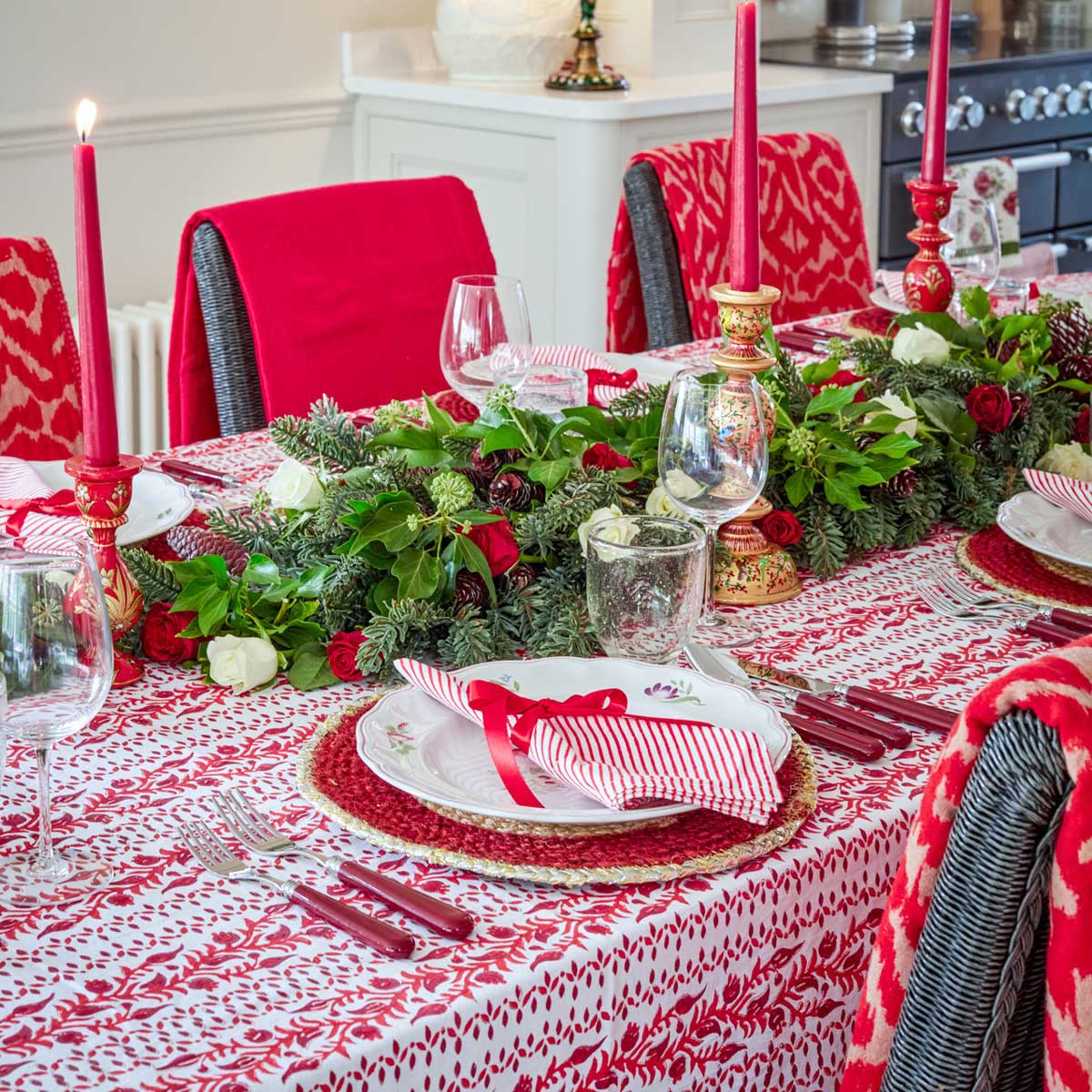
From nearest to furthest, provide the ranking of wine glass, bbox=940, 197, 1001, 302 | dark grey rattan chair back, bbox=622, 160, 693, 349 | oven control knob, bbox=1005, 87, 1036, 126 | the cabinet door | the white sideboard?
wine glass, bbox=940, 197, 1001, 302, dark grey rattan chair back, bbox=622, 160, 693, 349, the white sideboard, the cabinet door, oven control knob, bbox=1005, 87, 1036, 126

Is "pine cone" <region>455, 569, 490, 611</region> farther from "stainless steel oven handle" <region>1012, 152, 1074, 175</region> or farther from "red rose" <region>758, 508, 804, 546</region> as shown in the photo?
"stainless steel oven handle" <region>1012, 152, 1074, 175</region>

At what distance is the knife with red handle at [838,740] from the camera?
935mm

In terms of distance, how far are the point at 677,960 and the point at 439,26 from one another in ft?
9.08

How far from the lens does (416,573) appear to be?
107cm

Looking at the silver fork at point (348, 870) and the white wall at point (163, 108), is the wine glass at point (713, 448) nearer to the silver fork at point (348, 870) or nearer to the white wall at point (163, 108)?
the silver fork at point (348, 870)

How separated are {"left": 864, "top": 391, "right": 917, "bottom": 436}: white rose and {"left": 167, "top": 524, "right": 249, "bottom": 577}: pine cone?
53cm

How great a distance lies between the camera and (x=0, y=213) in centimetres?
283

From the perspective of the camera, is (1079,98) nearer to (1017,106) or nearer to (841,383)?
(1017,106)

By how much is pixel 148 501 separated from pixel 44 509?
0.09 meters

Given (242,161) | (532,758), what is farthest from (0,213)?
(532,758)

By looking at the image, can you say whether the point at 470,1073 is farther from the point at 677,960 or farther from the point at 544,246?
the point at 544,246

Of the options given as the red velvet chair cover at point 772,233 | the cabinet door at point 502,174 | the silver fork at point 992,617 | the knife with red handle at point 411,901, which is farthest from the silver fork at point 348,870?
the cabinet door at point 502,174

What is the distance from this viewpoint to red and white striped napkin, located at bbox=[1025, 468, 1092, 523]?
125 centimetres

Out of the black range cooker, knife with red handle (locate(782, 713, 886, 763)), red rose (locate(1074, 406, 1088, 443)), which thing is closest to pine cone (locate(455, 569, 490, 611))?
knife with red handle (locate(782, 713, 886, 763))
